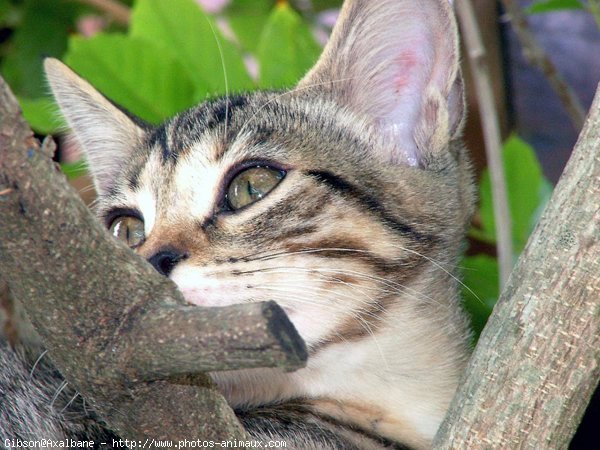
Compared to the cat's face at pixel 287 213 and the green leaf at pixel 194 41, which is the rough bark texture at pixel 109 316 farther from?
the green leaf at pixel 194 41

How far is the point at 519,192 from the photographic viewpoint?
2.67 m

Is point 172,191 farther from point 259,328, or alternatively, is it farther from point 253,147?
point 259,328

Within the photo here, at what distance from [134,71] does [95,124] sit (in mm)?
215

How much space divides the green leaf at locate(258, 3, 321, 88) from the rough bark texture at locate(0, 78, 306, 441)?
57.1 inches

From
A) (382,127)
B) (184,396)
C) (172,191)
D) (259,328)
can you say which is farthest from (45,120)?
(259,328)

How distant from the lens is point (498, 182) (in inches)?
91.4

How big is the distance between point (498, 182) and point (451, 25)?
1.91 feet

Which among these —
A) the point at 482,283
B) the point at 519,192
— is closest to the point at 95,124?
the point at 482,283

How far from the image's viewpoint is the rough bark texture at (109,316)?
3.19 feet

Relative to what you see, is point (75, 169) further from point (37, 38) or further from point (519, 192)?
point (519, 192)

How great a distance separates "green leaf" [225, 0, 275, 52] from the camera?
3135 mm

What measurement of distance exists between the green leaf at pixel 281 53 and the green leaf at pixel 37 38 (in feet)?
3.34

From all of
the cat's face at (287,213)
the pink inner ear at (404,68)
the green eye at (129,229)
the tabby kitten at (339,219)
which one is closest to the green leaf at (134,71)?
the tabby kitten at (339,219)

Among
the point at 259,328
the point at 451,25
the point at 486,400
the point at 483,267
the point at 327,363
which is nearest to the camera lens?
the point at 259,328
